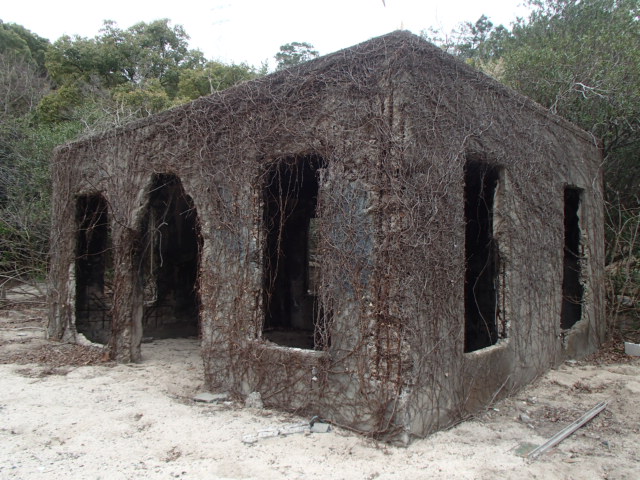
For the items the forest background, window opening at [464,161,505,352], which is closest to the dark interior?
window opening at [464,161,505,352]

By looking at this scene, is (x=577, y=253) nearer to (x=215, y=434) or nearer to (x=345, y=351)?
(x=345, y=351)

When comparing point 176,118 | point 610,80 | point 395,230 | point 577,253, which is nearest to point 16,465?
point 395,230

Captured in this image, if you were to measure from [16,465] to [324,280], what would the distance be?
2932 millimetres

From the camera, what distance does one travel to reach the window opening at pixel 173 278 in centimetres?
955

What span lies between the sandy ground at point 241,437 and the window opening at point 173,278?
273 centimetres

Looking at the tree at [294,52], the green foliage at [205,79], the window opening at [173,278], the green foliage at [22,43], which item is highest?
the tree at [294,52]

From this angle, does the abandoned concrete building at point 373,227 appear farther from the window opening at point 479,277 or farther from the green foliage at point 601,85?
the green foliage at point 601,85

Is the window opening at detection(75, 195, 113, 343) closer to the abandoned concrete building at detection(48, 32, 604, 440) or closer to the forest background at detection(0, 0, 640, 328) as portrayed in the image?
the abandoned concrete building at detection(48, 32, 604, 440)

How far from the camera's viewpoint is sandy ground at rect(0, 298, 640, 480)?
3.99 meters

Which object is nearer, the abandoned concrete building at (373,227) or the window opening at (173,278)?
the abandoned concrete building at (373,227)

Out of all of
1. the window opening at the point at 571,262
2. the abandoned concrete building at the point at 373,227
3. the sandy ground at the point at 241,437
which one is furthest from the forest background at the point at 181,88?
the sandy ground at the point at 241,437

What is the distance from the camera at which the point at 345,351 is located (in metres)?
4.68

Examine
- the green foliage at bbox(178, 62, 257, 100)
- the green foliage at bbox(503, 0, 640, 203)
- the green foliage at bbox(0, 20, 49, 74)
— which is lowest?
the green foliage at bbox(503, 0, 640, 203)

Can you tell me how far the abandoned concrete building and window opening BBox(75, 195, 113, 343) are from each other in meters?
0.06
